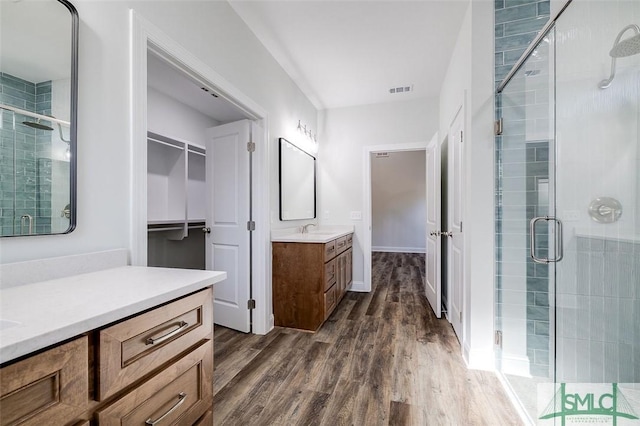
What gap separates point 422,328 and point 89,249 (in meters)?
2.69

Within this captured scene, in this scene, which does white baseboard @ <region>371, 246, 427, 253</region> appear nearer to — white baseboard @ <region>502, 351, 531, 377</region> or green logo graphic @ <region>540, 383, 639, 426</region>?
white baseboard @ <region>502, 351, 531, 377</region>

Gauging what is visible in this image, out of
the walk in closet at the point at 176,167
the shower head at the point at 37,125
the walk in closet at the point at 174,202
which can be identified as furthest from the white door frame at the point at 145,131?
the walk in closet at the point at 174,202

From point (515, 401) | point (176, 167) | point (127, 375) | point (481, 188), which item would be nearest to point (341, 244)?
point (481, 188)

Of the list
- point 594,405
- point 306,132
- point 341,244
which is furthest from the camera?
point 306,132

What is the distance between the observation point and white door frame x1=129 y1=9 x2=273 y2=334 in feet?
4.29

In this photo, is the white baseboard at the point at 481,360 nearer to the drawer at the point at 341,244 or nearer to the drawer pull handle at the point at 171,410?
the drawer at the point at 341,244

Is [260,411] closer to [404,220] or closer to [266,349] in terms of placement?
[266,349]

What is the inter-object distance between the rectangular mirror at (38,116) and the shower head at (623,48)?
7.62 feet

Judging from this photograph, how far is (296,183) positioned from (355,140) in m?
1.30

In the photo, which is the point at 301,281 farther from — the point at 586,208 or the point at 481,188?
the point at 586,208

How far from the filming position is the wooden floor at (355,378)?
1548 mm

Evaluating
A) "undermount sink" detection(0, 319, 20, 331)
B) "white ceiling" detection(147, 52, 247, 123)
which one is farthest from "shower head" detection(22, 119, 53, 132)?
"white ceiling" detection(147, 52, 247, 123)

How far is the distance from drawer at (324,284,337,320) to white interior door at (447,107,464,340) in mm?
1189

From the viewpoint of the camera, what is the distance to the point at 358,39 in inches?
100
